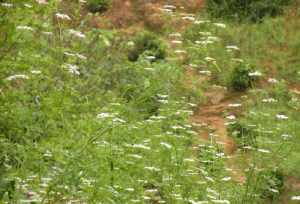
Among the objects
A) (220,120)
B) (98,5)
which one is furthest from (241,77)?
(98,5)

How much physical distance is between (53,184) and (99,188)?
0.64 m

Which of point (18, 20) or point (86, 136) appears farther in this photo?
point (86, 136)

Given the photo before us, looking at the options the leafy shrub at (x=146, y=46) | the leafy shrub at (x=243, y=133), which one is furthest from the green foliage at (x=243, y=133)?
the leafy shrub at (x=146, y=46)

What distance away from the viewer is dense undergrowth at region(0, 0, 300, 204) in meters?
5.13

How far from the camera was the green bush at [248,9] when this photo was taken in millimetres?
11961

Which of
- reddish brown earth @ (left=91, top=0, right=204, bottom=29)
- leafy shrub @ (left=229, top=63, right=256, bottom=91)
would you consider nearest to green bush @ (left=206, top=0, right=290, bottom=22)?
reddish brown earth @ (left=91, top=0, right=204, bottom=29)

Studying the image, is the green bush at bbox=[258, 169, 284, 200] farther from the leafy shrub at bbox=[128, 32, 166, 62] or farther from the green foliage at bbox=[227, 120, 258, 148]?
the leafy shrub at bbox=[128, 32, 166, 62]

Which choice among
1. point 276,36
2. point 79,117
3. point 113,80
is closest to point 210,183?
point 79,117

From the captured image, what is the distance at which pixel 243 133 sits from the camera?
809 centimetres

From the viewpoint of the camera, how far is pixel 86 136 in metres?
5.98

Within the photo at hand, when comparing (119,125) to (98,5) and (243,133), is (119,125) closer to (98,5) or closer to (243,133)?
(243,133)

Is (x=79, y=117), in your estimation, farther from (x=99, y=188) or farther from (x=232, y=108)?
(x=232, y=108)

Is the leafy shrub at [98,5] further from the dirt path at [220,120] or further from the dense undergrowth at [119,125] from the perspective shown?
the dirt path at [220,120]

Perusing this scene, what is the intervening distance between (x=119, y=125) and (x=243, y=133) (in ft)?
6.67
